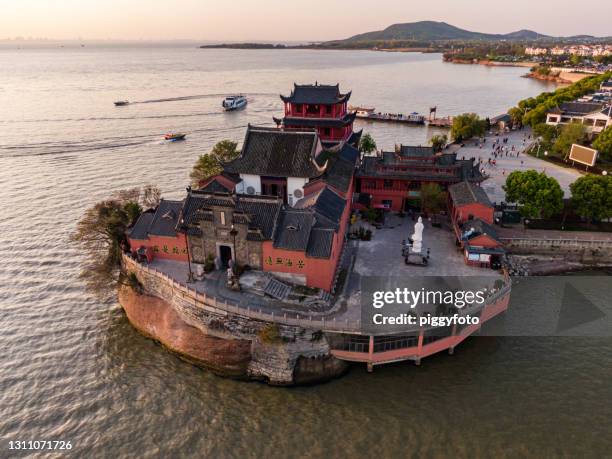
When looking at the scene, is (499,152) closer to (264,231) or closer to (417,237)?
(417,237)

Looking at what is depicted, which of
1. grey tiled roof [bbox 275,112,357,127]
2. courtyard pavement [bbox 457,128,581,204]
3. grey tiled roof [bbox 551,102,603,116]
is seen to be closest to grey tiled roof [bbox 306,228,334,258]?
grey tiled roof [bbox 275,112,357,127]

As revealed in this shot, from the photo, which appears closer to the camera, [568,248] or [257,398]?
[257,398]

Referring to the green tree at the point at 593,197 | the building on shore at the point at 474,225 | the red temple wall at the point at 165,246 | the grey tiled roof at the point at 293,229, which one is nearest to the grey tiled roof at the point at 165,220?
the red temple wall at the point at 165,246

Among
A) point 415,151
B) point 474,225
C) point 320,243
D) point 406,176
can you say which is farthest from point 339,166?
point 320,243

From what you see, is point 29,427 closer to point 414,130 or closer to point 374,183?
point 374,183

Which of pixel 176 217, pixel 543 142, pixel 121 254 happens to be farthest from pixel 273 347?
pixel 543 142

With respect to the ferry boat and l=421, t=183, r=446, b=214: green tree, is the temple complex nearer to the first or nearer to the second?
l=421, t=183, r=446, b=214: green tree
